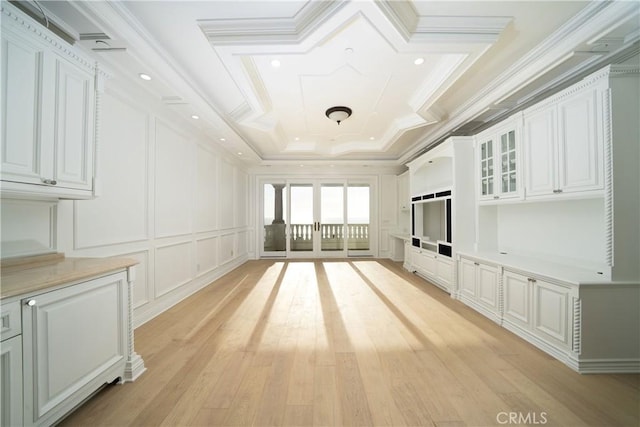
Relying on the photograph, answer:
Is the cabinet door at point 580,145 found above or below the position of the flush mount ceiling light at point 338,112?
below

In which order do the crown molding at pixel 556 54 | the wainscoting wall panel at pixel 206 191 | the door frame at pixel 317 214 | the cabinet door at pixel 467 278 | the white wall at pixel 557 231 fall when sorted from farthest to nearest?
the door frame at pixel 317 214 → the wainscoting wall panel at pixel 206 191 → the cabinet door at pixel 467 278 → the white wall at pixel 557 231 → the crown molding at pixel 556 54

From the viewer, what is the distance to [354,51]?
8.70 feet

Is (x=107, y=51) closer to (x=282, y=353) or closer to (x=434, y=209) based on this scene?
(x=282, y=353)

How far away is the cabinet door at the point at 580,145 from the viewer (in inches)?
86.7

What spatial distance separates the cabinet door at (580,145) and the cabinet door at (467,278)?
57.4 inches

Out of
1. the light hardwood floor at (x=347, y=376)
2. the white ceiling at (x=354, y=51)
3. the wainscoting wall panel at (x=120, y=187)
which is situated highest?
the white ceiling at (x=354, y=51)

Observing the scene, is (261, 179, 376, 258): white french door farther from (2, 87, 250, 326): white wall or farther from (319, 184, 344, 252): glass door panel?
(2, 87, 250, 326): white wall

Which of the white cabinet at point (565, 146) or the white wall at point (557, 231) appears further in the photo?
the white wall at point (557, 231)

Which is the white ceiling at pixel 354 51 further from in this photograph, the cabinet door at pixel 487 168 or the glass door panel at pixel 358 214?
the glass door panel at pixel 358 214

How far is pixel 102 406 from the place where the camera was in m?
1.69

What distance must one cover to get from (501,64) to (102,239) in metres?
4.52

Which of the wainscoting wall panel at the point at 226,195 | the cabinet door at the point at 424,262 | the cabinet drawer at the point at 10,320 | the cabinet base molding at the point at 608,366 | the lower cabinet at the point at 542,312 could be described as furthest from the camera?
the wainscoting wall panel at the point at 226,195

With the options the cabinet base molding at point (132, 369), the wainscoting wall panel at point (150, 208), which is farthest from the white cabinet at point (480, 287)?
the wainscoting wall panel at point (150, 208)

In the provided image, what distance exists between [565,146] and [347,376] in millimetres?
2939
